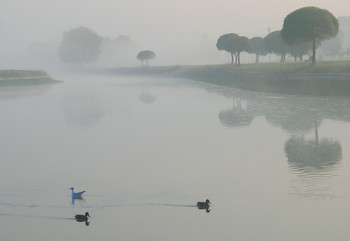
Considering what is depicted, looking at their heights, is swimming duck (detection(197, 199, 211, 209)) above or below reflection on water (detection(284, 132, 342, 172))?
below

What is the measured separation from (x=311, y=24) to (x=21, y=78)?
6636 centimetres

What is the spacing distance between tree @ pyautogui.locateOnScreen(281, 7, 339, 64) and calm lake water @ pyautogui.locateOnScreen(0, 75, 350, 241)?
3164 centimetres

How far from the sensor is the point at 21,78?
112 meters

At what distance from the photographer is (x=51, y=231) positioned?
675 inches

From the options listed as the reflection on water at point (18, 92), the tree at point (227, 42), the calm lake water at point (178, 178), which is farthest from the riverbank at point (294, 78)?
the reflection on water at point (18, 92)

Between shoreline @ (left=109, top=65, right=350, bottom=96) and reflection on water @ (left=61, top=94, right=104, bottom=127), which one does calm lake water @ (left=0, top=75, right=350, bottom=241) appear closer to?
reflection on water @ (left=61, top=94, right=104, bottom=127)

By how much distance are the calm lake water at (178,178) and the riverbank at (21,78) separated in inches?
2685

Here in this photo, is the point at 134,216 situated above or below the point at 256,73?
below

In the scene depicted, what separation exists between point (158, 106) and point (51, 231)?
40367mm

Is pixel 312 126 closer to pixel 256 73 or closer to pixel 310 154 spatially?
pixel 310 154

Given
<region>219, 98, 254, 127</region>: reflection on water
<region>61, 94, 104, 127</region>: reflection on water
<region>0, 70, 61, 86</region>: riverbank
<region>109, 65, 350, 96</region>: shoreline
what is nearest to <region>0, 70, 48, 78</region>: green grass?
<region>0, 70, 61, 86</region>: riverbank

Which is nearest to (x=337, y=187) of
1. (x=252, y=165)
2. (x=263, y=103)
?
(x=252, y=165)

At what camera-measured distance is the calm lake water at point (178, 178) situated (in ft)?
56.5

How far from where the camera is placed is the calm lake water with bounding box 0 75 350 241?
17234 mm
